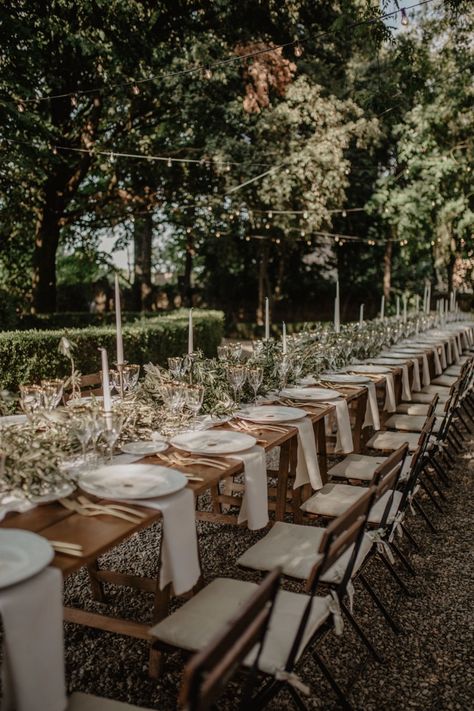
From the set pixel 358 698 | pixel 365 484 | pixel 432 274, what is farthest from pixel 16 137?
Result: pixel 432 274

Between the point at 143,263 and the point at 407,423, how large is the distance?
13847 mm

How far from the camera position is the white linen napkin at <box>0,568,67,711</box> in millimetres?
1465

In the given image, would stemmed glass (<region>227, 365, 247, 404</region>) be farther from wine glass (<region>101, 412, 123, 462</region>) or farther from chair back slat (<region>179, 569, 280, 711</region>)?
chair back slat (<region>179, 569, 280, 711</region>)

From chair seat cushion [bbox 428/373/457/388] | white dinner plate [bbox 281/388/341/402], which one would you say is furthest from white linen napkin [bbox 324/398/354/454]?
chair seat cushion [bbox 428/373/457/388]

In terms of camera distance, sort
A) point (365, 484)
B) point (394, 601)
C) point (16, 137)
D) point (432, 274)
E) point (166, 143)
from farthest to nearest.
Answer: point (432, 274) → point (166, 143) → point (16, 137) → point (365, 484) → point (394, 601)

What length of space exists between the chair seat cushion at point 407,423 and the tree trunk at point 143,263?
11877 mm

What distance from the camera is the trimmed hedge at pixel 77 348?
7.34 m

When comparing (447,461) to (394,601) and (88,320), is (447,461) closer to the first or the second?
(394,601)

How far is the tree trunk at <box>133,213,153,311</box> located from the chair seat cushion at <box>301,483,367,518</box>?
13466 millimetres

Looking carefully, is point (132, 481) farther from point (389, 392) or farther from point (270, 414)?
point (389, 392)

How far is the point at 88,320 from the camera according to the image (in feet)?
48.0

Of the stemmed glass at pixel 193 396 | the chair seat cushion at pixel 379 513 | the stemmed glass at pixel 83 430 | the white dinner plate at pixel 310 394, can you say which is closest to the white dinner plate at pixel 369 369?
the white dinner plate at pixel 310 394

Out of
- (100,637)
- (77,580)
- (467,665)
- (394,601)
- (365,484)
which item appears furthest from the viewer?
(365,484)

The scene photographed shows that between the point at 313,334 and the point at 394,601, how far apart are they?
2927mm
